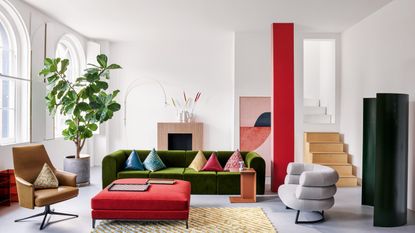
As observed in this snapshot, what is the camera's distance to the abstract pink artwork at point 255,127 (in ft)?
25.7

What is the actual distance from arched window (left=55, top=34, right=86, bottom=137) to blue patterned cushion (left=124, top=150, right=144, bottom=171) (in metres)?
2.31

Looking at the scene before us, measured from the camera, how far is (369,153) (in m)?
5.39

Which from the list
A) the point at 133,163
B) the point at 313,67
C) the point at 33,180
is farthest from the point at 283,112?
the point at 33,180

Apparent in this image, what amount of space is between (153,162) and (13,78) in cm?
255

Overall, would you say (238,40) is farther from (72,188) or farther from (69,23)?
(72,188)

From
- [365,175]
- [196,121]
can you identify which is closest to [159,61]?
[196,121]

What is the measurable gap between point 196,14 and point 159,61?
251 cm

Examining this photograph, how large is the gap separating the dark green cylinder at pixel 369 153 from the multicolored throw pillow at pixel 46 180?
4.35 m

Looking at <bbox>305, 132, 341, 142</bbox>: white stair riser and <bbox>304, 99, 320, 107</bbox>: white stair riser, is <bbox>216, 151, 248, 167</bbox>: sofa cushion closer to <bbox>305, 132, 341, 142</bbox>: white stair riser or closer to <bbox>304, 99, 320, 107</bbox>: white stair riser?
<bbox>305, 132, 341, 142</bbox>: white stair riser

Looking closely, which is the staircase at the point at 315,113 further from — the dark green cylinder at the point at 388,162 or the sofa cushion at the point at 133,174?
the sofa cushion at the point at 133,174

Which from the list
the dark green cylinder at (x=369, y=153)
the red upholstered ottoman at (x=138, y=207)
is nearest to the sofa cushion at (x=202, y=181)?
the red upholstered ottoman at (x=138, y=207)

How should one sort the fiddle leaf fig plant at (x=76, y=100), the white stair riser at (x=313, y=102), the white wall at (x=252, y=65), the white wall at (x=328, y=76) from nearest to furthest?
the fiddle leaf fig plant at (x=76, y=100), the white wall at (x=252, y=65), the white wall at (x=328, y=76), the white stair riser at (x=313, y=102)

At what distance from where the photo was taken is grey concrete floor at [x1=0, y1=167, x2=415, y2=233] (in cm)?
416

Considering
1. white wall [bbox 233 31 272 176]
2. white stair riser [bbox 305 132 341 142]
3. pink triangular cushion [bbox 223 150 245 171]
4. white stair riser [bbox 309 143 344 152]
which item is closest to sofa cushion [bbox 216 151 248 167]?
pink triangular cushion [bbox 223 150 245 171]
